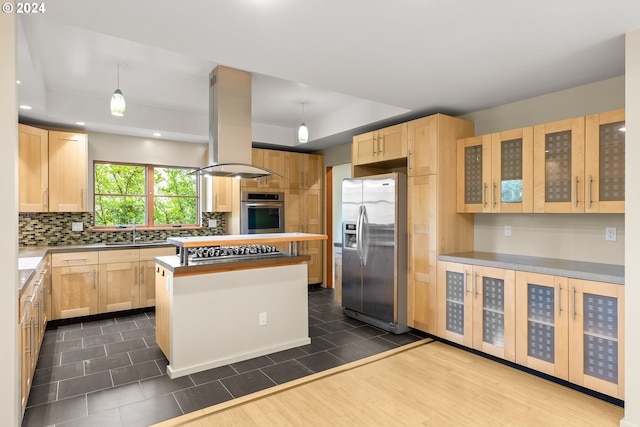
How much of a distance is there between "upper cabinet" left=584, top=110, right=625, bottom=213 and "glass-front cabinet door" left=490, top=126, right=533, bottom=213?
449mm

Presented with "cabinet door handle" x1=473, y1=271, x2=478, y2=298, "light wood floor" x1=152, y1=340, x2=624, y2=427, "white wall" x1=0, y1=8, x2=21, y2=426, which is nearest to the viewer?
"white wall" x1=0, y1=8, x2=21, y2=426

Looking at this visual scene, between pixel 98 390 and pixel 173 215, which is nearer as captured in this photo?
pixel 98 390

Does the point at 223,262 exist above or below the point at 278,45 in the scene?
below

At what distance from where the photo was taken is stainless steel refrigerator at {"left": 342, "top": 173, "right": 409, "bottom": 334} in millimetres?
3984

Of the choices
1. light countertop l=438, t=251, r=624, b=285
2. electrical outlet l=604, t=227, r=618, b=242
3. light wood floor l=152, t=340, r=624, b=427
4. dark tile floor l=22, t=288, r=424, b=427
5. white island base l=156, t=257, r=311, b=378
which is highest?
electrical outlet l=604, t=227, r=618, b=242

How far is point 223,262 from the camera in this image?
317cm

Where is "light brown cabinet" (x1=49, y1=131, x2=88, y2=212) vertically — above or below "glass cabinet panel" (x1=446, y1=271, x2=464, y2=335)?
above

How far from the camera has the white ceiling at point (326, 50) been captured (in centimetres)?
203

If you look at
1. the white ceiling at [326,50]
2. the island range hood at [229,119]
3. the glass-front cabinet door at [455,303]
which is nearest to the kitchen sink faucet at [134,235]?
the white ceiling at [326,50]

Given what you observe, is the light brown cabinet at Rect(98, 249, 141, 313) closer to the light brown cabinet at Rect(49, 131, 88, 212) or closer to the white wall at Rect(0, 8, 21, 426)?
the light brown cabinet at Rect(49, 131, 88, 212)

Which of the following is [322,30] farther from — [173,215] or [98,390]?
[173,215]

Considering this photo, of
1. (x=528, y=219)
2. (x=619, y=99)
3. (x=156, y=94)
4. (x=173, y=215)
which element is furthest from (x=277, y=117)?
(x=619, y=99)

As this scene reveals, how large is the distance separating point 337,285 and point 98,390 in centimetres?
317

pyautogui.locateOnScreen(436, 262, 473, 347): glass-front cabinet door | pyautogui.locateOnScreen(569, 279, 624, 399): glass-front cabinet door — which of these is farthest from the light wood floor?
pyautogui.locateOnScreen(436, 262, 473, 347): glass-front cabinet door
